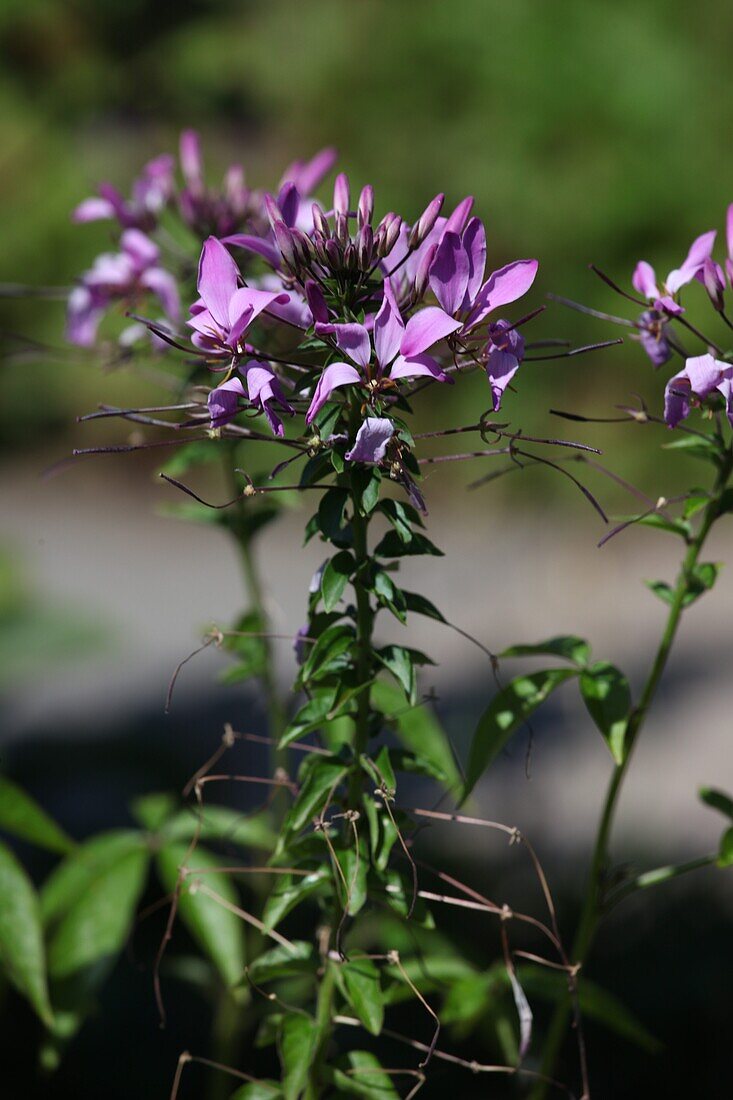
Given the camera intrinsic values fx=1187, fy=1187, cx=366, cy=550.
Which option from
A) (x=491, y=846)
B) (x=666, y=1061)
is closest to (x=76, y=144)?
(x=491, y=846)

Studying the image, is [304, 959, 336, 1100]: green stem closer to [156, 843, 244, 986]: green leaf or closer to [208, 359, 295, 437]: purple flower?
[156, 843, 244, 986]: green leaf

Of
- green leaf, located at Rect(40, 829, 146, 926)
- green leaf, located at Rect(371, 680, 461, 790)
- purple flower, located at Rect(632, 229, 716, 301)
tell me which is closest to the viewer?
purple flower, located at Rect(632, 229, 716, 301)

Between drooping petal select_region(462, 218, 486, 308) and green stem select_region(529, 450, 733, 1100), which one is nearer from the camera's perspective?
drooping petal select_region(462, 218, 486, 308)

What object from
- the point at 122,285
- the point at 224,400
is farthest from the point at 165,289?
the point at 224,400

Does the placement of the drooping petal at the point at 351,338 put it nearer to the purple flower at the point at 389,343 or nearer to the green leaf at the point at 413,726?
the purple flower at the point at 389,343

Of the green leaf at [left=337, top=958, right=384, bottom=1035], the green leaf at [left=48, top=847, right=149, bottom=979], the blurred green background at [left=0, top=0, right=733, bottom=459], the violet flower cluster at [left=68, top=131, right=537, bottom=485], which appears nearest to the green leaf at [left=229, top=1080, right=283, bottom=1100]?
the green leaf at [left=337, top=958, right=384, bottom=1035]

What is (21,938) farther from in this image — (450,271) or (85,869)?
(450,271)

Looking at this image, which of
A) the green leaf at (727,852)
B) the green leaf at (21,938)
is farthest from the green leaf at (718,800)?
the green leaf at (21,938)
